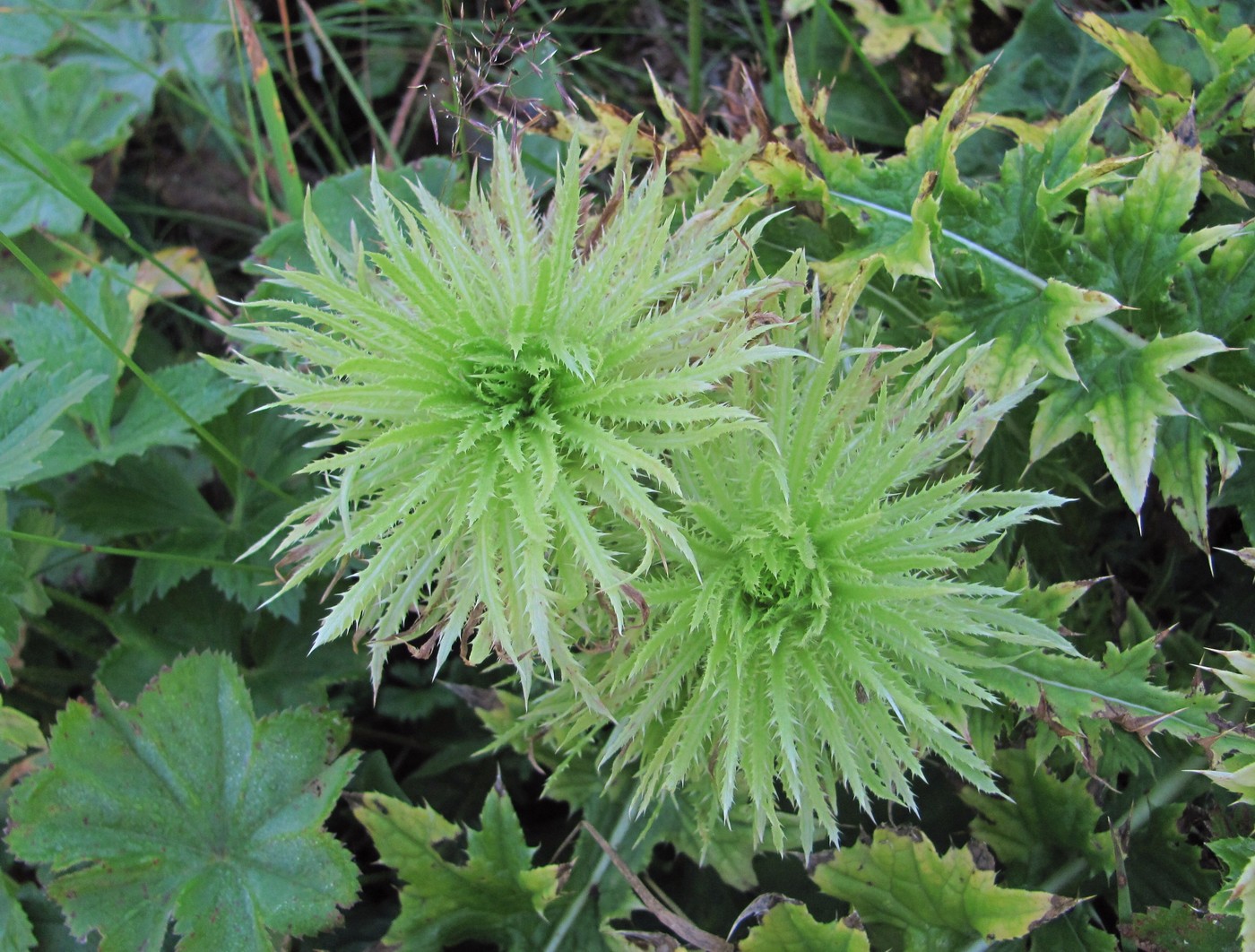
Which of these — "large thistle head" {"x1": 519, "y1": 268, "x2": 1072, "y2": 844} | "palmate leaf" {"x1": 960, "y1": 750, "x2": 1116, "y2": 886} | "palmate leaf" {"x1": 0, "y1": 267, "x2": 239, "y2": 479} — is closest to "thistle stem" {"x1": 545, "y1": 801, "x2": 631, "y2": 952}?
"large thistle head" {"x1": 519, "y1": 268, "x2": 1072, "y2": 844}

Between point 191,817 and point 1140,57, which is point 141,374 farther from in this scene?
point 1140,57

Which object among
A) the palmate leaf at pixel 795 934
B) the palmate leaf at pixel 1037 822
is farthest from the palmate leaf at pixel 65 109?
the palmate leaf at pixel 1037 822

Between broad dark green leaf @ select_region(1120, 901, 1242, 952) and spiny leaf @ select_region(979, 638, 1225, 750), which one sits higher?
spiny leaf @ select_region(979, 638, 1225, 750)

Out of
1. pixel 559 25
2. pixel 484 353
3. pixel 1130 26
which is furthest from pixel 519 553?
pixel 559 25

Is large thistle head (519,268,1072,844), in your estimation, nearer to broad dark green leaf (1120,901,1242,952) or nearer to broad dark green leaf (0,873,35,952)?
broad dark green leaf (1120,901,1242,952)

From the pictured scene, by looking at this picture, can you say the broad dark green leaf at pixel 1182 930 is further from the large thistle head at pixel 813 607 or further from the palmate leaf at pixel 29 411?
the palmate leaf at pixel 29 411

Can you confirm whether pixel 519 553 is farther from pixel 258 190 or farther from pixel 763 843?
pixel 258 190

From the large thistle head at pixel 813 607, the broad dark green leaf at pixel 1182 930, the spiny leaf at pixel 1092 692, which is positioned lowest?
the broad dark green leaf at pixel 1182 930

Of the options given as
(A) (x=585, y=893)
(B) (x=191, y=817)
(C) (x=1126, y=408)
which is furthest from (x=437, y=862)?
(C) (x=1126, y=408)
